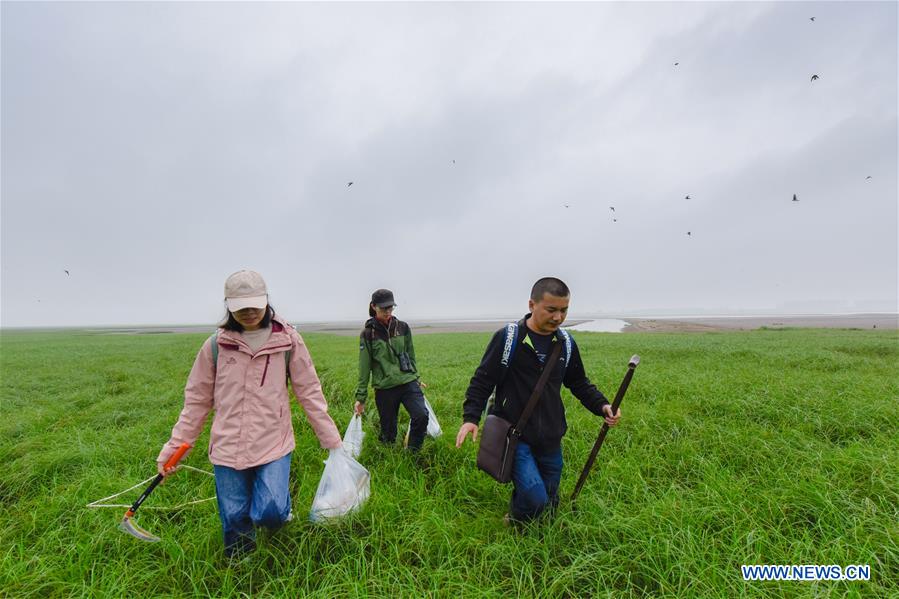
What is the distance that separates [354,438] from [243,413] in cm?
203

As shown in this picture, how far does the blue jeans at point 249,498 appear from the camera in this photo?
2.36m

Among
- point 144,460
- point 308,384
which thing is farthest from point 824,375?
point 144,460

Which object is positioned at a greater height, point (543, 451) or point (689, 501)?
point (543, 451)

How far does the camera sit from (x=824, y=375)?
24.5 feet

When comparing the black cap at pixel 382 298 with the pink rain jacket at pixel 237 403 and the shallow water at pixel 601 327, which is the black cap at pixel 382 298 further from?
the shallow water at pixel 601 327

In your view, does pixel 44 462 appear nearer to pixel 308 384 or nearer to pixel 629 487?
pixel 308 384

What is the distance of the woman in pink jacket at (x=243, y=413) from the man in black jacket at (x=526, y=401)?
4.44ft

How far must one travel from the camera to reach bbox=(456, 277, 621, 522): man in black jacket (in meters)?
2.64

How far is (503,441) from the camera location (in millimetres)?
2576

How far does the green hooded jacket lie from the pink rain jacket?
5.70 ft

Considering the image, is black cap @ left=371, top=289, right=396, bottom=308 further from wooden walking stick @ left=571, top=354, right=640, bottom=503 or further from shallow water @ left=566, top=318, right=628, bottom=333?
shallow water @ left=566, top=318, right=628, bottom=333

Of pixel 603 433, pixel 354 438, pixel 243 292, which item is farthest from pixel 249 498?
pixel 603 433

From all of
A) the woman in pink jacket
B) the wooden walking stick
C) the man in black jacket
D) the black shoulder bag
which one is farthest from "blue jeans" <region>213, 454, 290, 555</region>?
the wooden walking stick

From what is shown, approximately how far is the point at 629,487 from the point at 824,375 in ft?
24.2
